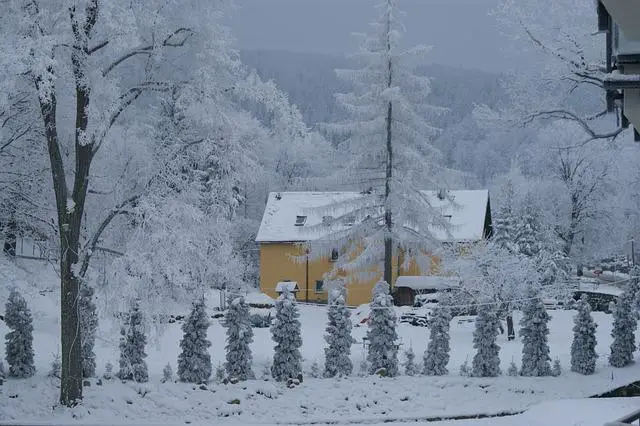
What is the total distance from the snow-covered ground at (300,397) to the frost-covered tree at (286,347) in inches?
17.6

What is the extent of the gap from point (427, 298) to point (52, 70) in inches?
1005

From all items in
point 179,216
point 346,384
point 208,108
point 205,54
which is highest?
point 205,54

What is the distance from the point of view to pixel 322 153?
31.9m

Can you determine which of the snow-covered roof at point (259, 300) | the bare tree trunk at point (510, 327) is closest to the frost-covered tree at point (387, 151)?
the bare tree trunk at point (510, 327)

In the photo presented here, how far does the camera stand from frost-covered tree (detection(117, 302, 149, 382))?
54.9 feet

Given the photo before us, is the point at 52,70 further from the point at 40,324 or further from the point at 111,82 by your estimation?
the point at 40,324

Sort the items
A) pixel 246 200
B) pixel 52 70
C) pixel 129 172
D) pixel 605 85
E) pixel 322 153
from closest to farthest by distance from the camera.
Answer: pixel 605 85, pixel 52 70, pixel 129 172, pixel 322 153, pixel 246 200

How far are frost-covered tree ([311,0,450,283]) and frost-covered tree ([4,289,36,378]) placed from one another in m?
15.4

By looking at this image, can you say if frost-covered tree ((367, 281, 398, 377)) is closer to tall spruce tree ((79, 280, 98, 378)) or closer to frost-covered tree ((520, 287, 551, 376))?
frost-covered tree ((520, 287, 551, 376))

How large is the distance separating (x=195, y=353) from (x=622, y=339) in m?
11.7

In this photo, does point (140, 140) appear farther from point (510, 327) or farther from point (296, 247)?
point (296, 247)

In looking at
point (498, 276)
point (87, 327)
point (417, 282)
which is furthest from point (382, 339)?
point (417, 282)

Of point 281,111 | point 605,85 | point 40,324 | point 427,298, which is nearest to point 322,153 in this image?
point 427,298

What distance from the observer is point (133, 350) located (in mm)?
17281
